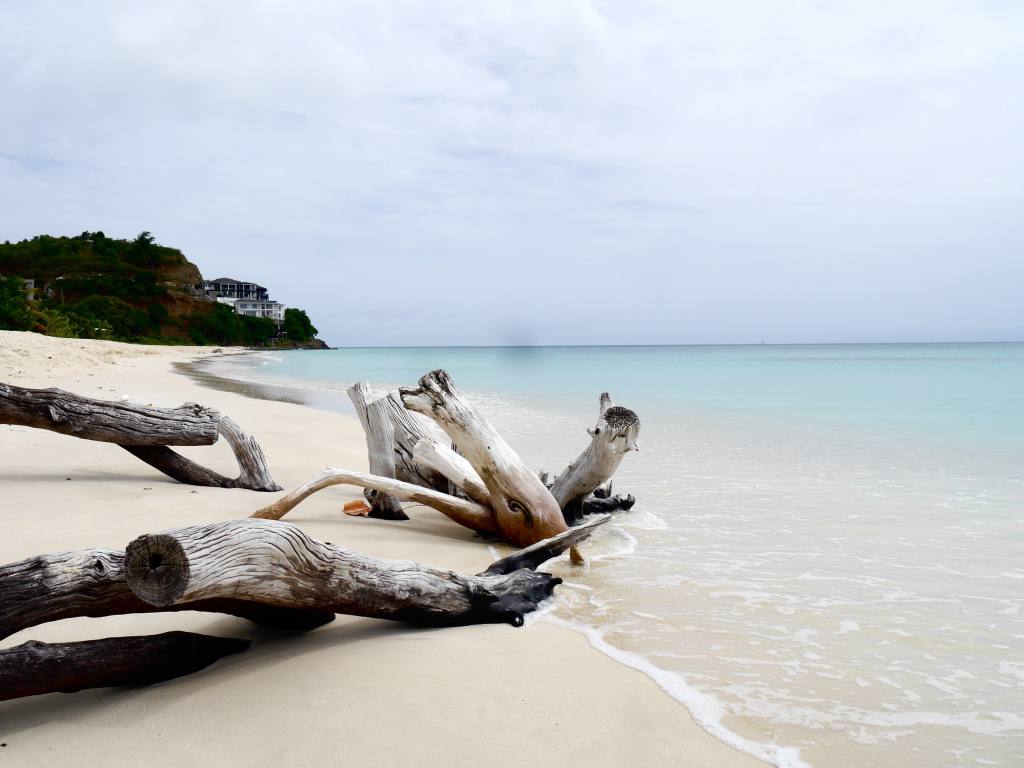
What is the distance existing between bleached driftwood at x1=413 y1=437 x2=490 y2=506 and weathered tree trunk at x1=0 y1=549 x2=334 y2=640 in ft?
11.4

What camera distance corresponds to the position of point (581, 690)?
2965 millimetres

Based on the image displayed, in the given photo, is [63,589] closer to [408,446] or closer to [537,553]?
[537,553]

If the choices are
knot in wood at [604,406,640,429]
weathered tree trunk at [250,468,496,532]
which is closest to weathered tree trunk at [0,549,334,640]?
weathered tree trunk at [250,468,496,532]

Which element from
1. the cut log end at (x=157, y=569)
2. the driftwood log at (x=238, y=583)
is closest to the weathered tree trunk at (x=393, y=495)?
the driftwood log at (x=238, y=583)

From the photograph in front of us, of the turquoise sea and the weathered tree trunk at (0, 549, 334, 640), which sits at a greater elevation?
the weathered tree trunk at (0, 549, 334, 640)

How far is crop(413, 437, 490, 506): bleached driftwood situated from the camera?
6.05m

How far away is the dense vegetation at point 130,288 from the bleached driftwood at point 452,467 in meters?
69.0

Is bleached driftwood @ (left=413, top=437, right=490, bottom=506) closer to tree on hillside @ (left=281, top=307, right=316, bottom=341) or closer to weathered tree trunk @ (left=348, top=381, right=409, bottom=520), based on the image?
weathered tree trunk @ (left=348, top=381, right=409, bottom=520)

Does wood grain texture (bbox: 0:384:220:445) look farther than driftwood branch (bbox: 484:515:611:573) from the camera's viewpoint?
Yes

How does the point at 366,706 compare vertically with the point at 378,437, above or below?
below

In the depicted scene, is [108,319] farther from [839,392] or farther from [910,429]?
[910,429]

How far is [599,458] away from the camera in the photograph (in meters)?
5.97

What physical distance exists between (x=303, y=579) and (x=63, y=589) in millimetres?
816

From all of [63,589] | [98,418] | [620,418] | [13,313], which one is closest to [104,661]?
[63,589]
